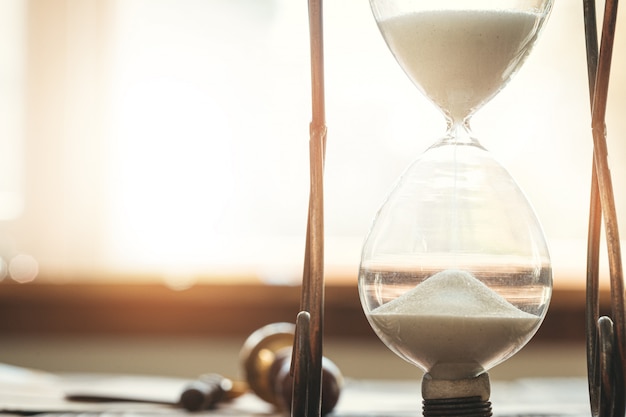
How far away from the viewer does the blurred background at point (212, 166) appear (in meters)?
2.54

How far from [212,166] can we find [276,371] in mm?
1515

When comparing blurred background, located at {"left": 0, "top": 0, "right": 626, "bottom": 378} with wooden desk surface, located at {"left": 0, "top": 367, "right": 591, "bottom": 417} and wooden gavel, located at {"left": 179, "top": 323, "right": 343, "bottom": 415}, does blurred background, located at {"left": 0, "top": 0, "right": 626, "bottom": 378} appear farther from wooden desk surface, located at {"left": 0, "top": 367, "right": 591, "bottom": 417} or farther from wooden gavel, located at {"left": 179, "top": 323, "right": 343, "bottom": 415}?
wooden gavel, located at {"left": 179, "top": 323, "right": 343, "bottom": 415}

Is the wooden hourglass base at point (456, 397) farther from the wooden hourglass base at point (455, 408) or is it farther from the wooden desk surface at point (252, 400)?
the wooden desk surface at point (252, 400)

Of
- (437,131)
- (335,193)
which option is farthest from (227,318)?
(437,131)

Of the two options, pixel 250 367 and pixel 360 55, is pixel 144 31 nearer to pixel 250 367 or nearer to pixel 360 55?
pixel 360 55

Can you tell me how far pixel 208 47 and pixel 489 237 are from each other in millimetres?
2037

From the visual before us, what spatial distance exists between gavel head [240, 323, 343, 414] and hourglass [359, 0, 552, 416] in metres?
0.38

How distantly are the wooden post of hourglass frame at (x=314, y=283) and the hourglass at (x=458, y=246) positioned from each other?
0.12 feet

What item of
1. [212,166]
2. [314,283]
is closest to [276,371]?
[314,283]

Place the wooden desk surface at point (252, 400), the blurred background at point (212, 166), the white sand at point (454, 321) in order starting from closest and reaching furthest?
1. the white sand at point (454, 321)
2. the wooden desk surface at point (252, 400)
3. the blurred background at point (212, 166)

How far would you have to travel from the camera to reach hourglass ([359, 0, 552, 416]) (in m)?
0.73

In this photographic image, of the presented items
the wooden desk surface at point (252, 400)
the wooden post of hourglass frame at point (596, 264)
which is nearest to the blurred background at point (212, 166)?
the wooden desk surface at point (252, 400)

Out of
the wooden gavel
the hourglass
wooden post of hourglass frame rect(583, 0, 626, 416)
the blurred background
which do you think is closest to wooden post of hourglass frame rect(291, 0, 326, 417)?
the hourglass

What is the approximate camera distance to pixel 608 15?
792mm
